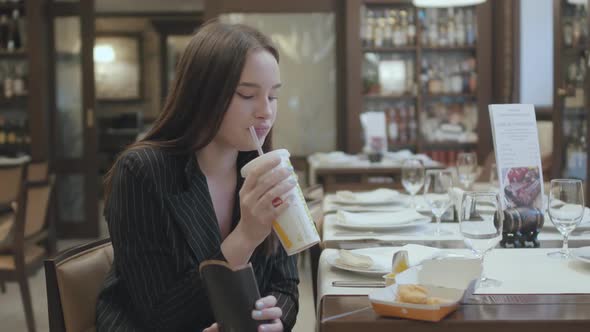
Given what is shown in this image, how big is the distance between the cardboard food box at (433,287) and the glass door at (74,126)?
643 centimetres

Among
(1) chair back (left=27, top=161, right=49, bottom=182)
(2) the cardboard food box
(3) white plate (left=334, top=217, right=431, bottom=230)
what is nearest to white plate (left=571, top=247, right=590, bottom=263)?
(2) the cardboard food box

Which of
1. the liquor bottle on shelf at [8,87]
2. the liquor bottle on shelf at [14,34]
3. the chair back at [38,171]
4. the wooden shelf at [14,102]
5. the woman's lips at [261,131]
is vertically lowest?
the chair back at [38,171]

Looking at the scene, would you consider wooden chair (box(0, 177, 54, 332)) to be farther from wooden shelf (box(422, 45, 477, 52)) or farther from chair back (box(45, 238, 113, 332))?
wooden shelf (box(422, 45, 477, 52))

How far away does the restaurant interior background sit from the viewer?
21.8 ft

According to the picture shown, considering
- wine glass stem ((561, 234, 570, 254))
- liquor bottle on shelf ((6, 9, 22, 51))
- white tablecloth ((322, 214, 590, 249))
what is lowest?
white tablecloth ((322, 214, 590, 249))

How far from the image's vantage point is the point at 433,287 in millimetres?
1305

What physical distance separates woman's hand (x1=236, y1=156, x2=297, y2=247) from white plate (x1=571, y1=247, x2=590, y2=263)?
2.33 ft

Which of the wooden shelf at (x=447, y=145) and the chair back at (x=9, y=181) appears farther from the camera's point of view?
the wooden shelf at (x=447, y=145)

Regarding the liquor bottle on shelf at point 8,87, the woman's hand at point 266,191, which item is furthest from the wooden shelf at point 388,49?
the woman's hand at point 266,191

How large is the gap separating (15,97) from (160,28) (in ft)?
19.5

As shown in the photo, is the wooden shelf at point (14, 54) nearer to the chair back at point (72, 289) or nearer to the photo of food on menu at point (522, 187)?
the chair back at point (72, 289)

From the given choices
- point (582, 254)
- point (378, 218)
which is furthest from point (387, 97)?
point (582, 254)

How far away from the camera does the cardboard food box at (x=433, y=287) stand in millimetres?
1224

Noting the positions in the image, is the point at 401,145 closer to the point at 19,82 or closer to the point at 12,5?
the point at 19,82
